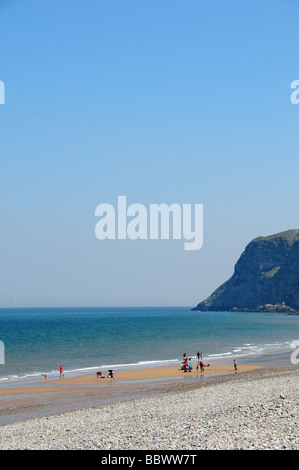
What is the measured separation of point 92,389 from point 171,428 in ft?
70.4

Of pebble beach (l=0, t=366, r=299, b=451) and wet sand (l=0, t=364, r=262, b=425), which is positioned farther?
wet sand (l=0, t=364, r=262, b=425)

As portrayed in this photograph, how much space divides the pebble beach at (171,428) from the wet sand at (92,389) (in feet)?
15.3

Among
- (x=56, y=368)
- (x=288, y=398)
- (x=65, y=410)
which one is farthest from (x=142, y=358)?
(x=288, y=398)

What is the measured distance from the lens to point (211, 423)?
676 inches

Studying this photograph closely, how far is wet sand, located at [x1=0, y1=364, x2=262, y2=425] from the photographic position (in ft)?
94.8

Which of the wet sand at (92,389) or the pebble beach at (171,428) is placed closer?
the pebble beach at (171,428)

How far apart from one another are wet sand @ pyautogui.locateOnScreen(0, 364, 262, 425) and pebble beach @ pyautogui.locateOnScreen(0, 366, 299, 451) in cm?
467

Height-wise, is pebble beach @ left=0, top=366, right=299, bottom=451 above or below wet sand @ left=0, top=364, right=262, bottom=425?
above

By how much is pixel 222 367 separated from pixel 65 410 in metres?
27.1

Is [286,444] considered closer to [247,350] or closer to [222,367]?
[222,367]

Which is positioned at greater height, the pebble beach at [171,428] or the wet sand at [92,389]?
the pebble beach at [171,428]

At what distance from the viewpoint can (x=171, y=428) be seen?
16969 mm

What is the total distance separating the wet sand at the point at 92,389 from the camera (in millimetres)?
28891
